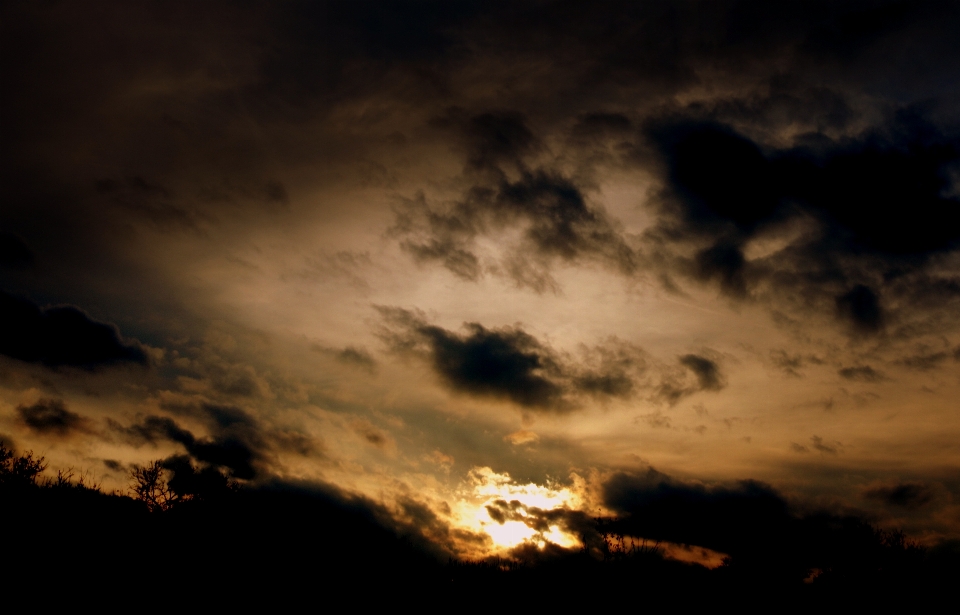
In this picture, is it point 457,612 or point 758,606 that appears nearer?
point 758,606

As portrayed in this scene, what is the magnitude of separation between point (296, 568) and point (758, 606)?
39326 millimetres

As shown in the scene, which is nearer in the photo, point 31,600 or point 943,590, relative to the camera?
point 31,600

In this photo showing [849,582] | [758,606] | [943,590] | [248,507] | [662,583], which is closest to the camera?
[943,590]

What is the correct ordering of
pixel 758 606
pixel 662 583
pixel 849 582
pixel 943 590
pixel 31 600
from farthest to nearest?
pixel 662 583 → pixel 758 606 → pixel 849 582 → pixel 943 590 → pixel 31 600

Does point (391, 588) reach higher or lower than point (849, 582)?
lower

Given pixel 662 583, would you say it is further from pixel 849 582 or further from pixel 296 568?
pixel 296 568

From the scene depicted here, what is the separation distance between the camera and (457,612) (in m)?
52.1

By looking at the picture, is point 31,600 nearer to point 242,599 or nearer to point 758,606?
point 242,599

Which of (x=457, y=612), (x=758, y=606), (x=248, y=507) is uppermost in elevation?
(x=248, y=507)

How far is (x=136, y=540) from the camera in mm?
42906

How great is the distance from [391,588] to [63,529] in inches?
1072

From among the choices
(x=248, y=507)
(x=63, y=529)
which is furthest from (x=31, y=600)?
(x=248, y=507)

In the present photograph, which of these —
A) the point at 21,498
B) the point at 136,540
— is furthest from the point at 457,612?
the point at 21,498

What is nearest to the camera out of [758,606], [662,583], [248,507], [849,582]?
[849,582]
